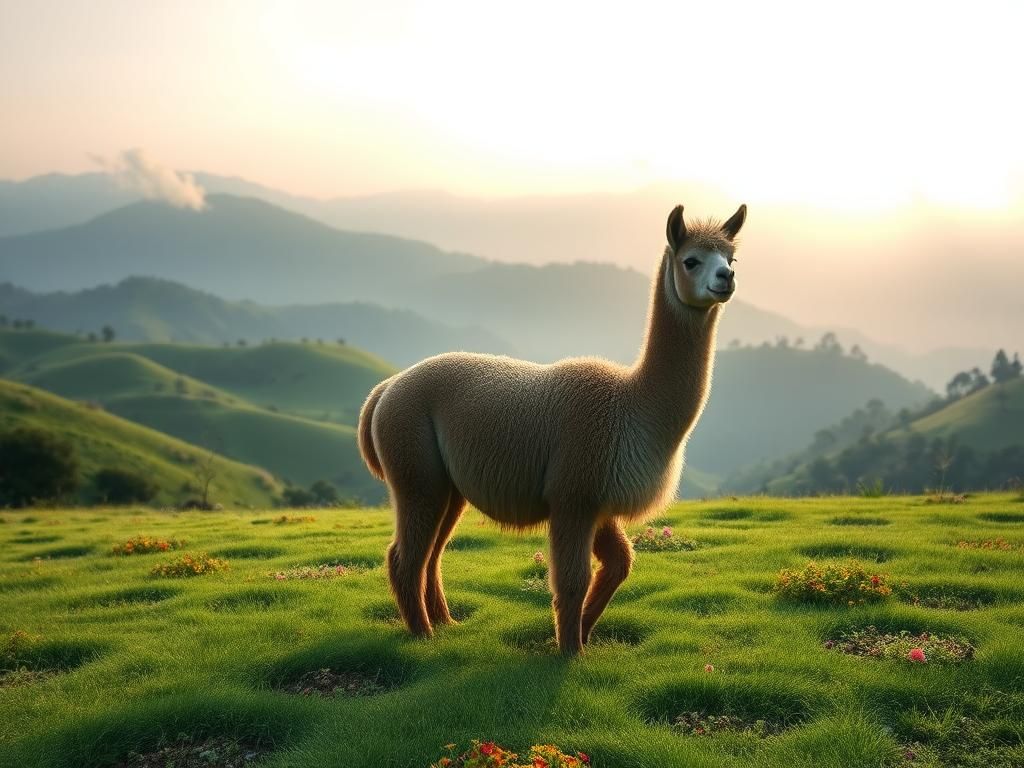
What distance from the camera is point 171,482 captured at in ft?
302

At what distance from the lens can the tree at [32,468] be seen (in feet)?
201

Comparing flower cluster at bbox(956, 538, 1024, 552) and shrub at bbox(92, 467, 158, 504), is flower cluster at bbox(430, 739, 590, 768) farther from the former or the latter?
shrub at bbox(92, 467, 158, 504)

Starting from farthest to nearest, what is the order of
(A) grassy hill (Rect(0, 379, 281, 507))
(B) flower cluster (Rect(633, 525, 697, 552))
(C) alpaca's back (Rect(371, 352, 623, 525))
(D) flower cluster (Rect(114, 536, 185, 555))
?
(A) grassy hill (Rect(0, 379, 281, 507)) → (D) flower cluster (Rect(114, 536, 185, 555)) → (B) flower cluster (Rect(633, 525, 697, 552)) → (C) alpaca's back (Rect(371, 352, 623, 525))

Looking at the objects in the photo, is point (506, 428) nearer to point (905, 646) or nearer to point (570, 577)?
point (570, 577)

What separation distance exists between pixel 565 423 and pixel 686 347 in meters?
1.51

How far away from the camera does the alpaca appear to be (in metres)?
8.01

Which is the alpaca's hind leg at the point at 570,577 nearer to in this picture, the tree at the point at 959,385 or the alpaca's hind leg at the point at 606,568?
the alpaca's hind leg at the point at 606,568

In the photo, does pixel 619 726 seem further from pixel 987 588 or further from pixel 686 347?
pixel 987 588

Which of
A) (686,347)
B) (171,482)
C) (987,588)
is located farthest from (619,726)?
(171,482)

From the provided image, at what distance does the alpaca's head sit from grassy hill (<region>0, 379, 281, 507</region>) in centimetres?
8456

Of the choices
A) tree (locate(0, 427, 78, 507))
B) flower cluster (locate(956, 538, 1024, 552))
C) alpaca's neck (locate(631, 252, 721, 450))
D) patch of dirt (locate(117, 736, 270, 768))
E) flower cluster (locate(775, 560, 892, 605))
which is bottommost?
tree (locate(0, 427, 78, 507))

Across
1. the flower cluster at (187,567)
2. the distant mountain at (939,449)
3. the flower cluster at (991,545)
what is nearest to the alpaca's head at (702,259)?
the flower cluster at (991,545)

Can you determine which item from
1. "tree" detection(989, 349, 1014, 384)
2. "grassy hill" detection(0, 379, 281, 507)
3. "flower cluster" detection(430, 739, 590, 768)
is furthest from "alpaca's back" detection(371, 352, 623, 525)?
"tree" detection(989, 349, 1014, 384)

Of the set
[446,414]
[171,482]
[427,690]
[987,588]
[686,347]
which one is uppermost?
[686,347]
